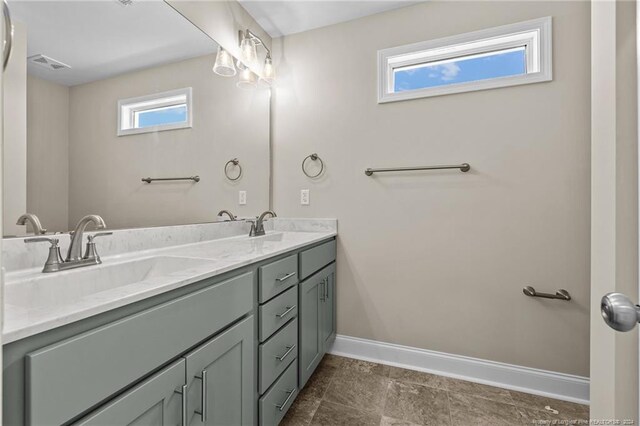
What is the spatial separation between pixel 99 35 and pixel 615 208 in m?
1.78

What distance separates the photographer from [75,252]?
1005 millimetres

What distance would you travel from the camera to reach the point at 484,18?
1807mm

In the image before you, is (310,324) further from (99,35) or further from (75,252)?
(99,35)

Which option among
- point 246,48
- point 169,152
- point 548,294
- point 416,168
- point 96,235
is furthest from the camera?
point 246,48

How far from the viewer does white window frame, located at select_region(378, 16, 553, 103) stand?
167cm

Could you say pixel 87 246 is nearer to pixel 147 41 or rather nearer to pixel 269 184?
pixel 147 41

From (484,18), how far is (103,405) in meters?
2.48

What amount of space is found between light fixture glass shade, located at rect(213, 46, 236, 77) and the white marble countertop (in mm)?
1093

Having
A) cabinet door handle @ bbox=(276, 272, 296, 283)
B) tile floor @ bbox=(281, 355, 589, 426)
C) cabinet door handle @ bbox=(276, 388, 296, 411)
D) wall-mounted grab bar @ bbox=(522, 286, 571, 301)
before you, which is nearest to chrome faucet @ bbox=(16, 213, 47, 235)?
cabinet door handle @ bbox=(276, 272, 296, 283)

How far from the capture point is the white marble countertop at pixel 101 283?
57 centimetres

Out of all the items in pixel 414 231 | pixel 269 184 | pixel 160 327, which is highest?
pixel 269 184

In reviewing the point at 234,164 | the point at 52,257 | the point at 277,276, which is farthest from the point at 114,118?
the point at 277,276

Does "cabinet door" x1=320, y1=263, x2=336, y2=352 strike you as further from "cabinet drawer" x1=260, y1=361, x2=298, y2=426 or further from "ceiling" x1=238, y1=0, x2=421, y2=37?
"ceiling" x1=238, y1=0, x2=421, y2=37

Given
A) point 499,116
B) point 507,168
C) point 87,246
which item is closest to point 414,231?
point 507,168
